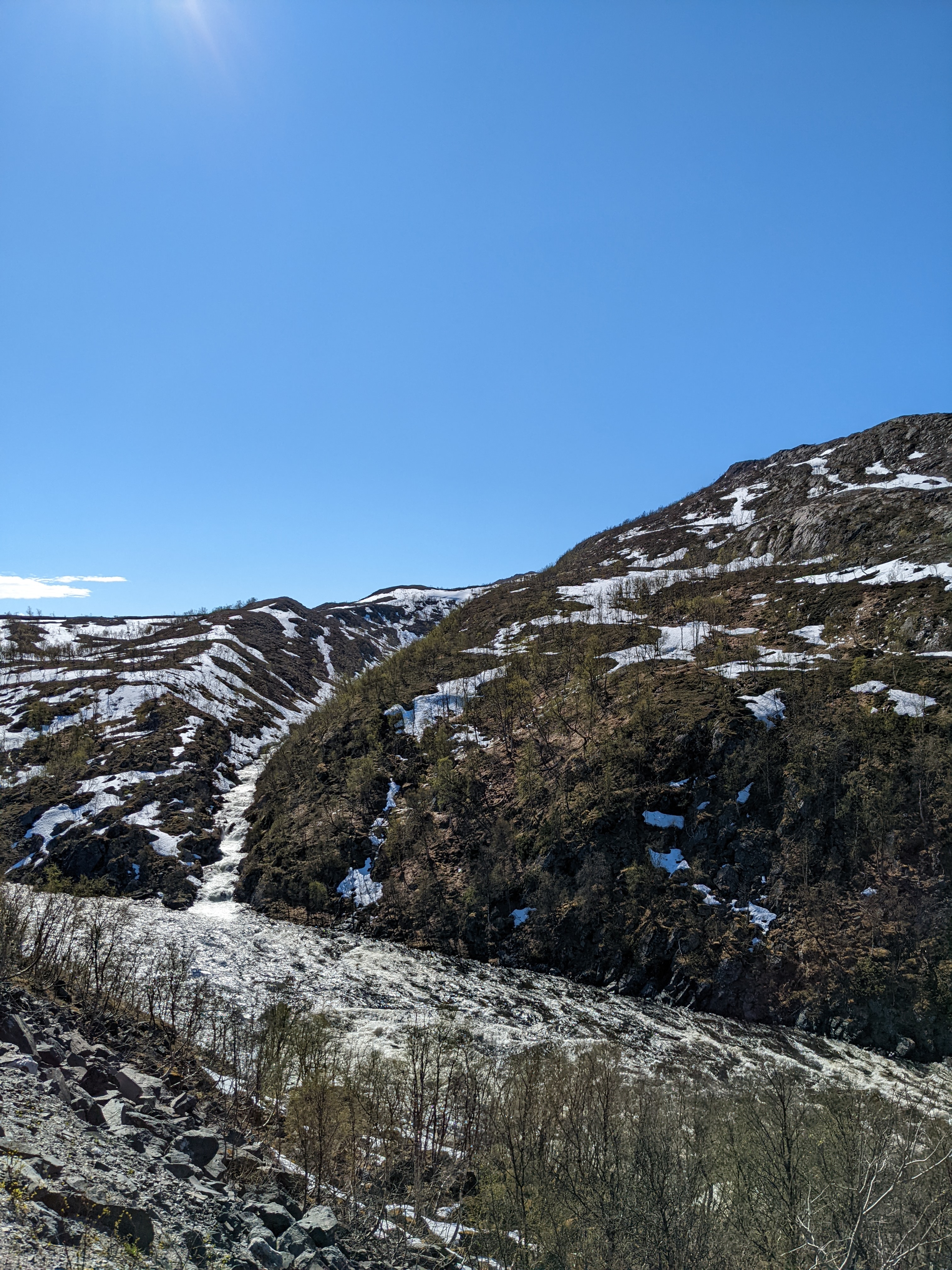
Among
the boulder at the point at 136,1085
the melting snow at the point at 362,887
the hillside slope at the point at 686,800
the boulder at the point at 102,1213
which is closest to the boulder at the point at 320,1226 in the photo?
the boulder at the point at 102,1213

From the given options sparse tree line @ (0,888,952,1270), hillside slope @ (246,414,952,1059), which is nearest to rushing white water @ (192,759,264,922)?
hillside slope @ (246,414,952,1059)

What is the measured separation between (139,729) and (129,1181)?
55.3m

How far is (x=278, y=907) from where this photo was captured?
34.8m

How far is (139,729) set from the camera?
57.7 metres

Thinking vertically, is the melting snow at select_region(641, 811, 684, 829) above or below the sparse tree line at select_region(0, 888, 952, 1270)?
above

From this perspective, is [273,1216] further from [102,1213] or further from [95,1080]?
[95,1080]

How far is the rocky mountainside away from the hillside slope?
244 inches

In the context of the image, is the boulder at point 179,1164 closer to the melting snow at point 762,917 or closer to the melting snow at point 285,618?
the melting snow at point 762,917

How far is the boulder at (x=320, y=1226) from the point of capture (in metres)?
10.2

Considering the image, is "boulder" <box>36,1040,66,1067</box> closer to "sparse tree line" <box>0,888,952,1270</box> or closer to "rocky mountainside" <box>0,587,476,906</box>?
"sparse tree line" <box>0,888,952,1270</box>

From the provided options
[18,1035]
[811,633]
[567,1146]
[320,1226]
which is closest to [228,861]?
[18,1035]

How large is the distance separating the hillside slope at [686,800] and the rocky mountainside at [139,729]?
20.3ft

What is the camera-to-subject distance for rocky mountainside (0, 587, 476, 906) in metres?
38.7

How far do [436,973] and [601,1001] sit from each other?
7677 millimetres
